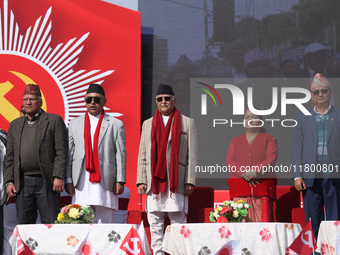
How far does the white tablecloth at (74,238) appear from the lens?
3072mm

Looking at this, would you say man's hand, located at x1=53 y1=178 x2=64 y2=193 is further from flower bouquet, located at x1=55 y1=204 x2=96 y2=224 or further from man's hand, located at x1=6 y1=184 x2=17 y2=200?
flower bouquet, located at x1=55 y1=204 x2=96 y2=224

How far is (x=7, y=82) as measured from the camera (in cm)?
580

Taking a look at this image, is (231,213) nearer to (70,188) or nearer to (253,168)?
(253,168)

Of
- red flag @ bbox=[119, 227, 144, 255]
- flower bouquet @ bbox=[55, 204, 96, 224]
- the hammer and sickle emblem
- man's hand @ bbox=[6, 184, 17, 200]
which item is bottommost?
red flag @ bbox=[119, 227, 144, 255]

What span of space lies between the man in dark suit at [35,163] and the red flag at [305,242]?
1908 millimetres

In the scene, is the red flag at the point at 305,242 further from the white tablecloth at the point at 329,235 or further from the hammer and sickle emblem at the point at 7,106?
the hammer and sickle emblem at the point at 7,106

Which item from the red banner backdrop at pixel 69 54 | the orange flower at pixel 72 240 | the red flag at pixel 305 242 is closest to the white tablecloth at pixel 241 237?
the red flag at pixel 305 242

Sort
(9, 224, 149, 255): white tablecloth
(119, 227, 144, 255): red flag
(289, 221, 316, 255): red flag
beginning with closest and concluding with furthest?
(289, 221, 316, 255): red flag → (119, 227, 144, 255): red flag → (9, 224, 149, 255): white tablecloth

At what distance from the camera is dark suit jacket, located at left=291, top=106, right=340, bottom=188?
4207 mm

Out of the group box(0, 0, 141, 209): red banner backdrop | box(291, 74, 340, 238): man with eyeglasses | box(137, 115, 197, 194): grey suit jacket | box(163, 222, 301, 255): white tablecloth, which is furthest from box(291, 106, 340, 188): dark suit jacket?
box(0, 0, 141, 209): red banner backdrop

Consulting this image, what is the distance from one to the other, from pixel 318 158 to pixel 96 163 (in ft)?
6.10

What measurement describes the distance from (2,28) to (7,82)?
65 centimetres

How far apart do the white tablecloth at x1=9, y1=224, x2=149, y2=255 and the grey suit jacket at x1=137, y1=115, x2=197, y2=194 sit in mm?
1062

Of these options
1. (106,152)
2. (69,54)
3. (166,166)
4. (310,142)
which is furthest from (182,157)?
(69,54)
